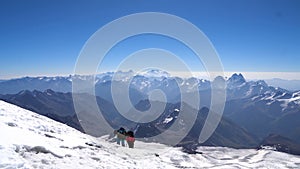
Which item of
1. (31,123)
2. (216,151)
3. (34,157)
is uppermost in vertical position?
(31,123)

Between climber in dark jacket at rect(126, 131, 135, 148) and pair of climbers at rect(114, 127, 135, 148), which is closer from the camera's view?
pair of climbers at rect(114, 127, 135, 148)

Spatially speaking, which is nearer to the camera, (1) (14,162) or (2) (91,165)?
(1) (14,162)

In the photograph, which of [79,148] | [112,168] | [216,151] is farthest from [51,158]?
[216,151]

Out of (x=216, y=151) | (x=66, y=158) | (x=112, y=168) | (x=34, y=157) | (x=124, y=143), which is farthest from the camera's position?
(x=216, y=151)

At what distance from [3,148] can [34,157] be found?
1747 millimetres

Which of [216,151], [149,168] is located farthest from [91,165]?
[216,151]

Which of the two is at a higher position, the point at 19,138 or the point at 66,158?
the point at 19,138

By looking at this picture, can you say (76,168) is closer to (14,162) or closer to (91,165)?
(91,165)

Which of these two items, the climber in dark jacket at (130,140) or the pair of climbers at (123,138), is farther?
the climber in dark jacket at (130,140)

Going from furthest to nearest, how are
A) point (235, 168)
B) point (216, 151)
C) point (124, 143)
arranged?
1. point (216, 151)
2. point (235, 168)
3. point (124, 143)

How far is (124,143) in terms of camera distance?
4216 cm

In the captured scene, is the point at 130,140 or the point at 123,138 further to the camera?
the point at 130,140

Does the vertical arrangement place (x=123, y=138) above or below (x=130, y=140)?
above

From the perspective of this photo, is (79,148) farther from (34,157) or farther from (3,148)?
(3,148)
